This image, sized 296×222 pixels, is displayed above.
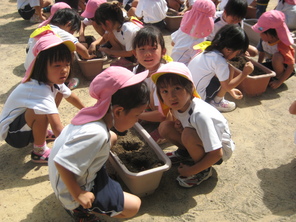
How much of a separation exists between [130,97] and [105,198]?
60 cm

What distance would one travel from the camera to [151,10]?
4.70 metres

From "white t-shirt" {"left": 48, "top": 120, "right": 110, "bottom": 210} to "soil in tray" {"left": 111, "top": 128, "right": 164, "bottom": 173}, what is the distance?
55 centimetres

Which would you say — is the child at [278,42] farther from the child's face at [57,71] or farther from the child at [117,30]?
the child's face at [57,71]

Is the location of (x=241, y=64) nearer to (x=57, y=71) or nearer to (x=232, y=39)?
(x=232, y=39)

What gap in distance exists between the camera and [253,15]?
5938 millimetres

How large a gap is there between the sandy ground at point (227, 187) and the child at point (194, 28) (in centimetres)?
89

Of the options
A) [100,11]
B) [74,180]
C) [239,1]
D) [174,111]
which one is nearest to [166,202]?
[174,111]

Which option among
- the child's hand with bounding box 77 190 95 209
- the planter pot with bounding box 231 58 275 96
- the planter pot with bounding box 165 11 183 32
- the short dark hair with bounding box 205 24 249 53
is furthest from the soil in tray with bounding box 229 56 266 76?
the child's hand with bounding box 77 190 95 209

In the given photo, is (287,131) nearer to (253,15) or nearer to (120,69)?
(120,69)

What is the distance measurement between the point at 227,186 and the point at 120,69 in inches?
50.1

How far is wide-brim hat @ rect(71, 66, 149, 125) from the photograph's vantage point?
5.28 feet

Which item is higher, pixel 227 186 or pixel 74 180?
pixel 74 180

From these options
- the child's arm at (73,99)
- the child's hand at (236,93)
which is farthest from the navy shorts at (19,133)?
the child's hand at (236,93)

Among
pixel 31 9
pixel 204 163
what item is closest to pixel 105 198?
pixel 204 163
